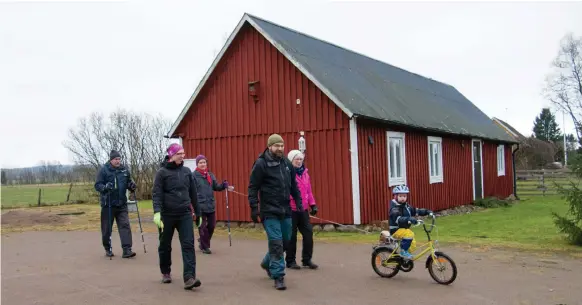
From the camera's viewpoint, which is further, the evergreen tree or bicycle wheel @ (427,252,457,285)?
the evergreen tree

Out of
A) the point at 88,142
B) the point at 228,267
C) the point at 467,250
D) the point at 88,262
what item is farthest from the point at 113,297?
the point at 88,142

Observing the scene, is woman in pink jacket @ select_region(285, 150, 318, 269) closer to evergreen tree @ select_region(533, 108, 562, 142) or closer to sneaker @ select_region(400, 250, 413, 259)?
sneaker @ select_region(400, 250, 413, 259)

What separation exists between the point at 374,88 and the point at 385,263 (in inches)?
383

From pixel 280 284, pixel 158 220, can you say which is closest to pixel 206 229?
pixel 158 220

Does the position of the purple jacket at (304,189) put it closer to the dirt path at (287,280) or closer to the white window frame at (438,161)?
the dirt path at (287,280)

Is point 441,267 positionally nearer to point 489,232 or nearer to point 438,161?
point 489,232

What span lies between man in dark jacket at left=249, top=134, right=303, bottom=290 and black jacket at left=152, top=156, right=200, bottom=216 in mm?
896

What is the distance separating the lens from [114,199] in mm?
10039

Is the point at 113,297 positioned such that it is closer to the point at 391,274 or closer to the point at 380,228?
the point at 391,274

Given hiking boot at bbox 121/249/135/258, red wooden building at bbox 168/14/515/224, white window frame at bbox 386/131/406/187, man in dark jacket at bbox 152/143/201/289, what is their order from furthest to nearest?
white window frame at bbox 386/131/406/187
red wooden building at bbox 168/14/515/224
hiking boot at bbox 121/249/135/258
man in dark jacket at bbox 152/143/201/289

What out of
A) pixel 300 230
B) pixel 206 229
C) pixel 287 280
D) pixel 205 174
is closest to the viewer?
pixel 287 280

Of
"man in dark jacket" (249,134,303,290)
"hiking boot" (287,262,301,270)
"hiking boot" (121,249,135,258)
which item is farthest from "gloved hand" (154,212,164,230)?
"hiking boot" (121,249,135,258)

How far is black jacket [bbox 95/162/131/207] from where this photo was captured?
9.99 m

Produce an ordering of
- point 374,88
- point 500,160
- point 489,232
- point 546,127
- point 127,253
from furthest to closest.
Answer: point 546,127 < point 500,160 < point 374,88 < point 489,232 < point 127,253
